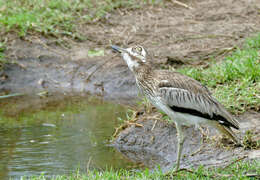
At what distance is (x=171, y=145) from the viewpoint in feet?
23.1

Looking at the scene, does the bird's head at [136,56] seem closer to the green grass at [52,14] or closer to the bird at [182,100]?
the bird at [182,100]

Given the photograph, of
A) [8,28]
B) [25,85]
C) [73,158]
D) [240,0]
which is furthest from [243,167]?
[240,0]

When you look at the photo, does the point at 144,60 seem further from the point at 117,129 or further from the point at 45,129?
the point at 45,129

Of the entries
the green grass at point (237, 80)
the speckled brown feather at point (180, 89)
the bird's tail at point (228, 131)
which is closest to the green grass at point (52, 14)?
the green grass at point (237, 80)

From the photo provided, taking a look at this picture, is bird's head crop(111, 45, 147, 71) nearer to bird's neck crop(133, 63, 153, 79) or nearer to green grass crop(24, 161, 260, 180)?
bird's neck crop(133, 63, 153, 79)

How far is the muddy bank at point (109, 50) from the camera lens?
10.2 metres

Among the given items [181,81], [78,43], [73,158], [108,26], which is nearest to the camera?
[181,81]

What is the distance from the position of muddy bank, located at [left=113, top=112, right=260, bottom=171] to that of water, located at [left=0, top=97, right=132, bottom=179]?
271 millimetres

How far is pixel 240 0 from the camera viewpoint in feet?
41.6

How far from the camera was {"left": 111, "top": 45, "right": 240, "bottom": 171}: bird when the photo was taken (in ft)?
18.9

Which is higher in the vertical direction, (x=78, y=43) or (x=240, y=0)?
(x=240, y=0)

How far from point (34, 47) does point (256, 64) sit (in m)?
4.98

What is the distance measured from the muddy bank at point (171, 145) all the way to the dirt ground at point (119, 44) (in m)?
2.44

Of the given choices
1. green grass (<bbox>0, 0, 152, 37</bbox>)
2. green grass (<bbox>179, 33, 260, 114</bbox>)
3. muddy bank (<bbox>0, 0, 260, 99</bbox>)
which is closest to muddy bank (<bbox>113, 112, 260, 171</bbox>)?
green grass (<bbox>179, 33, 260, 114</bbox>)
